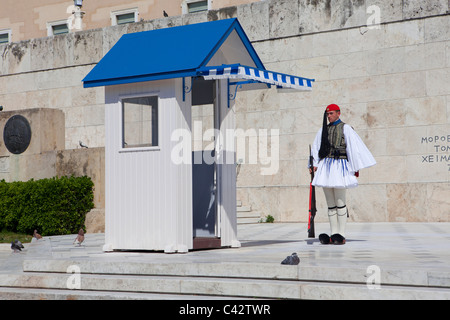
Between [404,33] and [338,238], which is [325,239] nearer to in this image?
[338,238]

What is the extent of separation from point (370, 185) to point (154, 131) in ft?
29.6

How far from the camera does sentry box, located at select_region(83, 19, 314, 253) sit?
9.55m

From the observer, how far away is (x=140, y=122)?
1030 cm

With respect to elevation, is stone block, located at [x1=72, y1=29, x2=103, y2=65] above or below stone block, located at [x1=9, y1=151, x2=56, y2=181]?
above

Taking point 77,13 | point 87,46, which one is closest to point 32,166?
point 87,46

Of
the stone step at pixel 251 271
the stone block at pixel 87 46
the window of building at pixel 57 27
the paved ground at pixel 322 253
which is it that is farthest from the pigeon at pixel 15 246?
the window of building at pixel 57 27

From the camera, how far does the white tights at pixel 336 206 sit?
10695 mm

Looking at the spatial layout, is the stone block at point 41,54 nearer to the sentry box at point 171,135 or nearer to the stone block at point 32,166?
the stone block at point 32,166

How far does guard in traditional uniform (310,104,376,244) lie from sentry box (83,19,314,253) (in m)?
0.92

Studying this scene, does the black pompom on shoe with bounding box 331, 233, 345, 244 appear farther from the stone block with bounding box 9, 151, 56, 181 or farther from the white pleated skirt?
the stone block with bounding box 9, 151, 56, 181

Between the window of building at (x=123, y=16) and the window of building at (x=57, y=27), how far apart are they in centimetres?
240

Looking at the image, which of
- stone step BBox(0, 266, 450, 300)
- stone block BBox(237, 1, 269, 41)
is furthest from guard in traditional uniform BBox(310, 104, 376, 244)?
stone block BBox(237, 1, 269, 41)

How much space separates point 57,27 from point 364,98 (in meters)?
17.6
